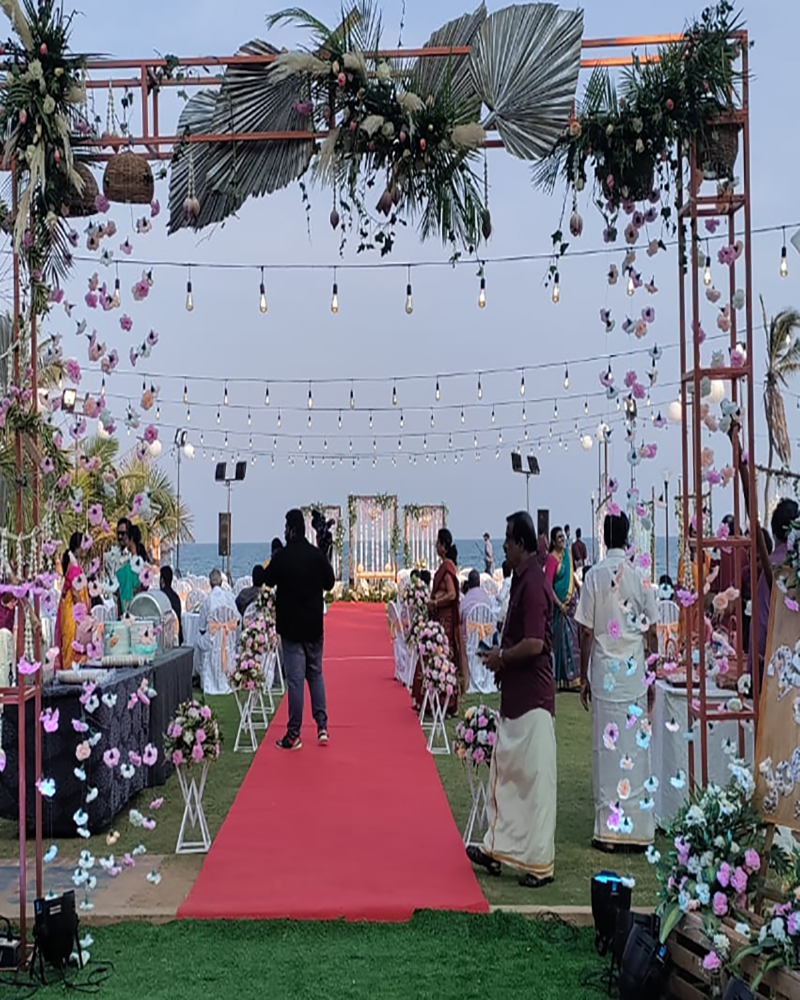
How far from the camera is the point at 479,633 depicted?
38.5ft

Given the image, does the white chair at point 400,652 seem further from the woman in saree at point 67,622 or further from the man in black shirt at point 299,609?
the woman in saree at point 67,622

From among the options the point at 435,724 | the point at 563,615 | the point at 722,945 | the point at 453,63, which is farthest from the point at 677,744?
the point at 563,615

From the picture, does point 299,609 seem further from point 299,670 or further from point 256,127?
point 256,127

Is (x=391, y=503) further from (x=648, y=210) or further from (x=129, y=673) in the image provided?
(x=648, y=210)

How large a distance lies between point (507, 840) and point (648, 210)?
282 centimetres

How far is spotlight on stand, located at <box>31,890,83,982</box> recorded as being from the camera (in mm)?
3961

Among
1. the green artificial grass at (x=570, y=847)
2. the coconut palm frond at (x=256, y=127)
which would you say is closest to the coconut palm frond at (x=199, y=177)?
the coconut palm frond at (x=256, y=127)

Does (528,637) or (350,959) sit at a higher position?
(528,637)

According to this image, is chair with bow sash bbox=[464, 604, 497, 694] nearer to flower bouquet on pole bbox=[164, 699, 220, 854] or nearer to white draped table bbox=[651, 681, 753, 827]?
white draped table bbox=[651, 681, 753, 827]

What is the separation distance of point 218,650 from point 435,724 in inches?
153

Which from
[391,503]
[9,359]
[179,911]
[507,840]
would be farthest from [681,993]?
[391,503]

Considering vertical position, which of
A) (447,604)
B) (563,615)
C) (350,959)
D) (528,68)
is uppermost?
(528,68)

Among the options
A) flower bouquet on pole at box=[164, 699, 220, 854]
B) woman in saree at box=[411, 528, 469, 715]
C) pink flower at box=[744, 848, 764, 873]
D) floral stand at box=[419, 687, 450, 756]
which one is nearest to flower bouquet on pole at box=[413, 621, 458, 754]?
floral stand at box=[419, 687, 450, 756]

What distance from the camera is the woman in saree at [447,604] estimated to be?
991 centimetres
